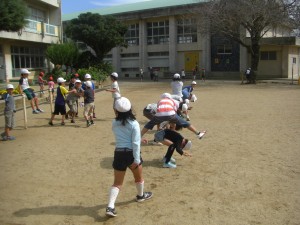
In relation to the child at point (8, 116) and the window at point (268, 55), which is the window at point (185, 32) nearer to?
the window at point (268, 55)

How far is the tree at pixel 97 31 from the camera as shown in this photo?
3059 centimetres

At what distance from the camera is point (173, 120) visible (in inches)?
277

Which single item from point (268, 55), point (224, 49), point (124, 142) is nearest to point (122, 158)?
point (124, 142)

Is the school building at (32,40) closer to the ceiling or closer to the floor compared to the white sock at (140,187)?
closer to the ceiling

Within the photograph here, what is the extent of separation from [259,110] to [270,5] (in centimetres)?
1449

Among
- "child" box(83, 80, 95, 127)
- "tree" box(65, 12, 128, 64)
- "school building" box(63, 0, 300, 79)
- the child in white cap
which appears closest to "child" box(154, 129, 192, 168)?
the child in white cap

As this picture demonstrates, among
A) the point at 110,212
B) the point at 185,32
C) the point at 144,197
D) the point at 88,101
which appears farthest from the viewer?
the point at 185,32

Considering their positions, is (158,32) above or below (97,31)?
above

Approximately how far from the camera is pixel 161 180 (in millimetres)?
6168

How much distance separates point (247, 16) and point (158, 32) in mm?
18554

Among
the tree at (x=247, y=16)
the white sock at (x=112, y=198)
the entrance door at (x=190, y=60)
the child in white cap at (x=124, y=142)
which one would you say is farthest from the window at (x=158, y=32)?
the white sock at (x=112, y=198)

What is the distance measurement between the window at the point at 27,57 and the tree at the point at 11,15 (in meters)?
10.4

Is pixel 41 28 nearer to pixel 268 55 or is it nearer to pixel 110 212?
pixel 268 55

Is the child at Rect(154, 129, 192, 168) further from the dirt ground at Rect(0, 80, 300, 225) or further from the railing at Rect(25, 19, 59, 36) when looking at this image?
the railing at Rect(25, 19, 59, 36)
